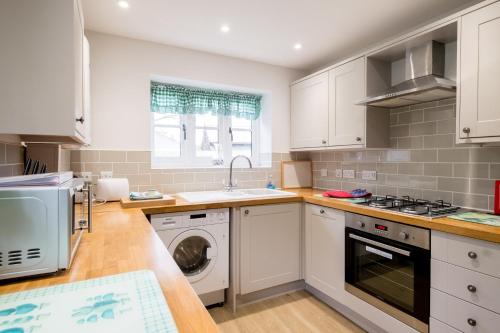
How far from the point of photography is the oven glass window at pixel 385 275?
5.59 ft

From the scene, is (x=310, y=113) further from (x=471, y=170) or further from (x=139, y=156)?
(x=139, y=156)

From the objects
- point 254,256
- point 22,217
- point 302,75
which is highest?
point 302,75

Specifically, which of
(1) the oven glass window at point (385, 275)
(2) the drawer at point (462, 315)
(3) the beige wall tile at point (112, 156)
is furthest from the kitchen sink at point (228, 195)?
(2) the drawer at point (462, 315)

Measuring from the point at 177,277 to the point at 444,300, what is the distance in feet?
4.91

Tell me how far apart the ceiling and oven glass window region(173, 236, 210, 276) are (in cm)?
174

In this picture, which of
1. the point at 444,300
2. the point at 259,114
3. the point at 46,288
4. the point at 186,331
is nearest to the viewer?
the point at 186,331

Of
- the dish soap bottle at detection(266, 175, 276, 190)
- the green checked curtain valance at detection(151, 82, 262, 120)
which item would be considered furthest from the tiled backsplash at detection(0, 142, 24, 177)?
the dish soap bottle at detection(266, 175, 276, 190)

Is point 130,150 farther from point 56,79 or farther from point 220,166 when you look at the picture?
point 56,79

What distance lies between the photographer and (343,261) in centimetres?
215

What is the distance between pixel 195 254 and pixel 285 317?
0.88m

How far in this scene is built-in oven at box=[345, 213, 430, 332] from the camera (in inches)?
63.6

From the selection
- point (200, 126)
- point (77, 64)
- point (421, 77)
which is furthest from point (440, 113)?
point (77, 64)

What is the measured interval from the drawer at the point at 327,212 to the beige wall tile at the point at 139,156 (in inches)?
61.8

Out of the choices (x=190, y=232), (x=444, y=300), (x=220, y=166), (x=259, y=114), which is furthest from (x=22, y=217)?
(x=259, y=114)
